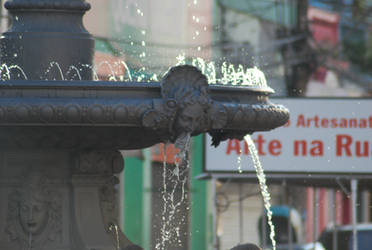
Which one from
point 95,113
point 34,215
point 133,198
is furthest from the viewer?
point 133,198

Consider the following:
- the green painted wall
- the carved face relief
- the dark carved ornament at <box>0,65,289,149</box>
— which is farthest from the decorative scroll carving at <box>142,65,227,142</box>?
the green painted wall

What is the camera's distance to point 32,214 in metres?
7.35

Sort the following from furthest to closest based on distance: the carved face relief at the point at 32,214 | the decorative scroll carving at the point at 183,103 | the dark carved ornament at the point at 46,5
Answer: the dark carved ornament at the point at 46,5
the carved face relief at the point at 32,214
the decorative scroll carving at the point at 183,103

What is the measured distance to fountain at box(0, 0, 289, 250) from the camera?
6.91m

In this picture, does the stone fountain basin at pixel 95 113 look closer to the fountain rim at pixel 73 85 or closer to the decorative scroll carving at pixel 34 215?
the fountain rim at pixel 73 85

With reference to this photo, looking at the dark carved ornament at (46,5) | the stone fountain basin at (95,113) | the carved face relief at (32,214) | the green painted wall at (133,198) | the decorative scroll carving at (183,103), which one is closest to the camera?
the stone fountain basin at (95,113)

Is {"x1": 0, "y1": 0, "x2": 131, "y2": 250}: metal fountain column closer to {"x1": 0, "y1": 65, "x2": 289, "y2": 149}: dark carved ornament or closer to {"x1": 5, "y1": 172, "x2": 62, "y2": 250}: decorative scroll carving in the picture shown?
{"x1": 5, "y1": 172, "x2": 62, "y2": 250}: decorative scroll carving

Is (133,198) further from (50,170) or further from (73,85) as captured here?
(73,85)

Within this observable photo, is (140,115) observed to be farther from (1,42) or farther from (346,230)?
(346,230)

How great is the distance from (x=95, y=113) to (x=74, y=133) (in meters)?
0.38

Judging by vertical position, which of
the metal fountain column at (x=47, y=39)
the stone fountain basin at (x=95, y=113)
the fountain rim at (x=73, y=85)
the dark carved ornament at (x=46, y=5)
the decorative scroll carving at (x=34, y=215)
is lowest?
the decorative scroll carving at (x=34, y=215)

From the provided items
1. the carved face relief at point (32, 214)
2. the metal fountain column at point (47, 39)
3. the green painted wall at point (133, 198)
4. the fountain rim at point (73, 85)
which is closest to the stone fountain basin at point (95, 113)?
the fountain rim at point (73, 85)

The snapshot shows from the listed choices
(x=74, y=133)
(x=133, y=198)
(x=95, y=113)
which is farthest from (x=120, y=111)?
(x=133, y=198)

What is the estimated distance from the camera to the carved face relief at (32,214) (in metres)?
7.35
